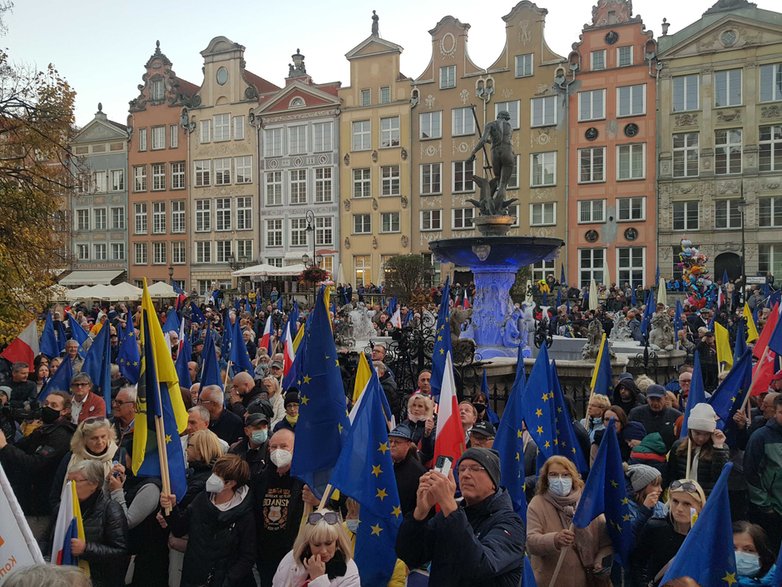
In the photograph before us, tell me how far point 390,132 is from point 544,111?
930 cm

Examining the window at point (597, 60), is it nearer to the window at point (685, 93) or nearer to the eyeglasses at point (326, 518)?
the window at point (685, 93)

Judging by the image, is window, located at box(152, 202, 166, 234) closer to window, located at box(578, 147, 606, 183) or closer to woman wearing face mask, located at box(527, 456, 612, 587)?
window, located at box(578, 147, 606, 183)

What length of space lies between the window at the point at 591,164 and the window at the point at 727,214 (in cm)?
602

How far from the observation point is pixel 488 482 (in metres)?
3.49

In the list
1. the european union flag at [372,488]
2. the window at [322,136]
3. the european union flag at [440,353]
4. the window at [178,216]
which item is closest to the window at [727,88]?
the window at [322,136]

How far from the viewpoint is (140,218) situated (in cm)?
5244

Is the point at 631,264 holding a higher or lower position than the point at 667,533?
higher

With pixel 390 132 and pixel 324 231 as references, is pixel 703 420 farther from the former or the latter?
pixel 324 231

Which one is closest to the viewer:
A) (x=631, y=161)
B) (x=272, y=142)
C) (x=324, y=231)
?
(x=631, y=161)

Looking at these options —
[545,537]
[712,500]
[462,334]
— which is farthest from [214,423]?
[462,334]

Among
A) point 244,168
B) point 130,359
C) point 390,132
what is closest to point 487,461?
point 130,359

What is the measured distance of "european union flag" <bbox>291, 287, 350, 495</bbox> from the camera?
15.9 feet

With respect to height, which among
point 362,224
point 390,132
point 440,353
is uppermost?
point 390,132

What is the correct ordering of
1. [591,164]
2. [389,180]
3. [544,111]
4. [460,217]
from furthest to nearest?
[389,180], [460,217], [544,111], [591,164]
